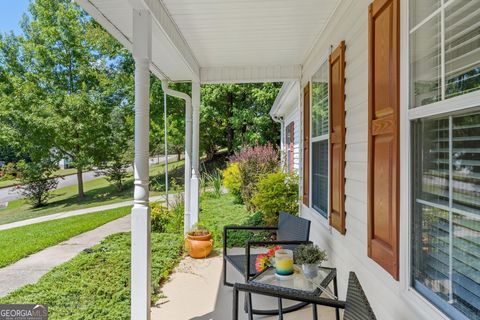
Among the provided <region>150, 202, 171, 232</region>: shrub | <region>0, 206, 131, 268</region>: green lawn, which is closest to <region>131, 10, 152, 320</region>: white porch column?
<region>150, 202, 171, 232</region>: shrub

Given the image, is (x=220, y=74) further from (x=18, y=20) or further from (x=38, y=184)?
(x=18, y=20)

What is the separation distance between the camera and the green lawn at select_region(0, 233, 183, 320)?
3.15 metres

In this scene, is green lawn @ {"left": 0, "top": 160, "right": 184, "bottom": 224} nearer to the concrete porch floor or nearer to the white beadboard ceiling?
the white beadboard ceiling

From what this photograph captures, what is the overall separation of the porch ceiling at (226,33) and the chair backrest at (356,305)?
8.11 ft

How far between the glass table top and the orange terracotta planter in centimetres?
233

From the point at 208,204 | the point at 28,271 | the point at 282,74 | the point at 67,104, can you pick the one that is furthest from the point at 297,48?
the point at 67,104

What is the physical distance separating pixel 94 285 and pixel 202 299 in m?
1.27

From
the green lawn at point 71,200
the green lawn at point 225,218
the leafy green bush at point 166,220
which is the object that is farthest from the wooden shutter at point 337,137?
the green lawn at point 71,200

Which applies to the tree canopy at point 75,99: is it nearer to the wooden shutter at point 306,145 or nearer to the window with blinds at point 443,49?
the wooden shutter at point 306,145

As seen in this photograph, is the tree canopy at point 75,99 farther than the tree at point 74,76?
No

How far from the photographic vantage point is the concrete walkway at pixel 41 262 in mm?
4539

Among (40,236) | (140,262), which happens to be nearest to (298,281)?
(140,262)

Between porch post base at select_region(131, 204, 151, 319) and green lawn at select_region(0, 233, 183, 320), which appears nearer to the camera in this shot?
porch post base at select_region(131, 204, 151, 319)

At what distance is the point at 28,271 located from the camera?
5.01 meters
